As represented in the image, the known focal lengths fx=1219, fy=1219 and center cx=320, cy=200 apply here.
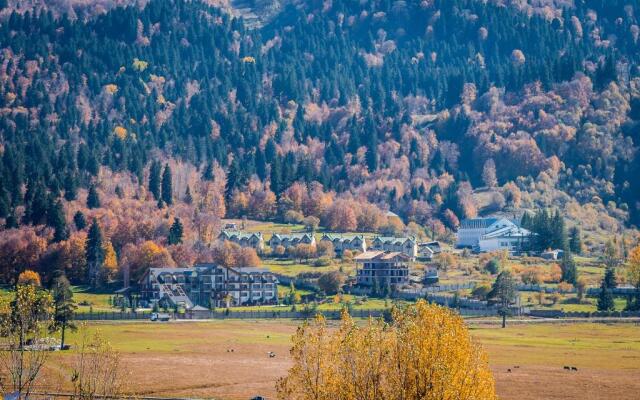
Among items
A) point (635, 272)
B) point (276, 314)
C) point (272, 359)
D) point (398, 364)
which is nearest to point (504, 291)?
point (635, 272)

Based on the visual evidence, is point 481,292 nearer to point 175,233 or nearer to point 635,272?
point 635,272

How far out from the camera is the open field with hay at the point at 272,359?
286 feet

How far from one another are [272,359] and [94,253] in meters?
85.5

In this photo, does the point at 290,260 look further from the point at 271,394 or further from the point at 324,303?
the point at 271,394

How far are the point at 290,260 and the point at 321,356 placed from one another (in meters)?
137

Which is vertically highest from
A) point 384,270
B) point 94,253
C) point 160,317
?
point 94,253

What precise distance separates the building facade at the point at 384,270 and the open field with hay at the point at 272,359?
36.3 m

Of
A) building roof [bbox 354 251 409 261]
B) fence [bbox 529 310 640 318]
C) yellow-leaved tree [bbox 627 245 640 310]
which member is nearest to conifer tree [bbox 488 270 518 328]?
fence [bbox 529 310 640 318]

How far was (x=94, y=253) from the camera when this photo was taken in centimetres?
18375

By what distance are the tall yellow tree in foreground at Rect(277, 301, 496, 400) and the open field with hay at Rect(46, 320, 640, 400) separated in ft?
75.6

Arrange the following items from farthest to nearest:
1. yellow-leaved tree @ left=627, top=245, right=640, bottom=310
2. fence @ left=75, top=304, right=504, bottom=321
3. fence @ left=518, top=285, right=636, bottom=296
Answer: fence @ left=518, top=285, right=636, bottom=296 → yellow-leaved tree @ left=627, top=245, right=640, bottom=310 → fence @ left=75, top=304, right=504, bottom=321

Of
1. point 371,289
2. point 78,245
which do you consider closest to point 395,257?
point 371,289

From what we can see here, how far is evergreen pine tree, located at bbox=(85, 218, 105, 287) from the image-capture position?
18125cm

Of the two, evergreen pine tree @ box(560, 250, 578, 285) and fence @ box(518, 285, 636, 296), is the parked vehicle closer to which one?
fence @ box(518, 285, 636, 296)
